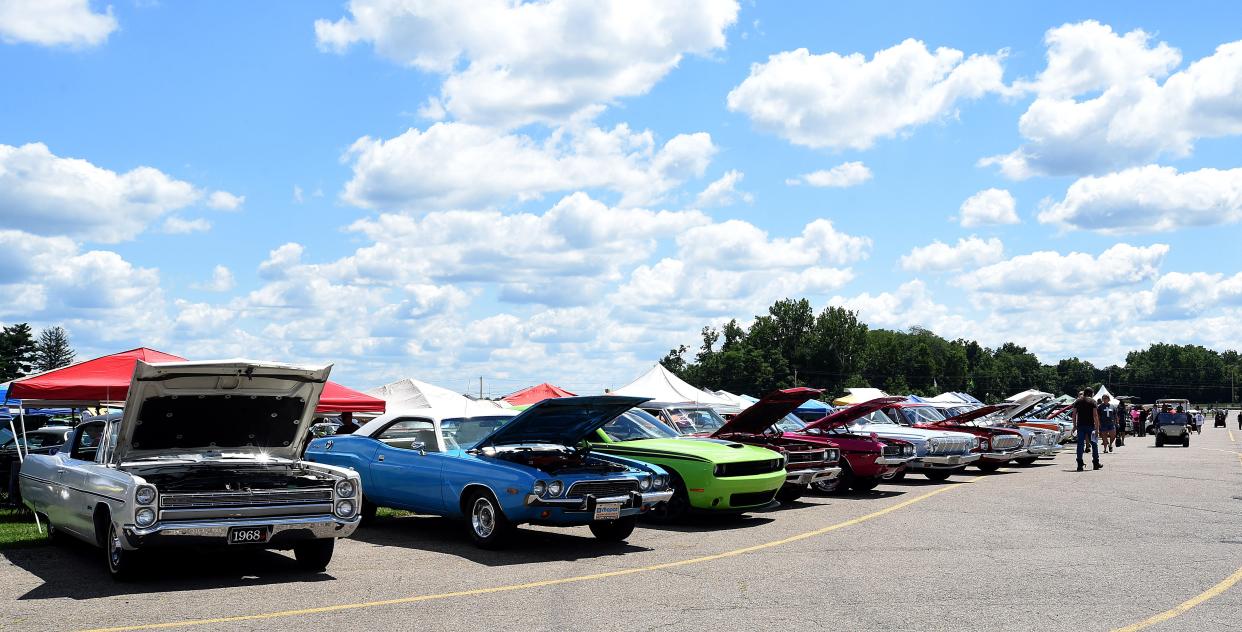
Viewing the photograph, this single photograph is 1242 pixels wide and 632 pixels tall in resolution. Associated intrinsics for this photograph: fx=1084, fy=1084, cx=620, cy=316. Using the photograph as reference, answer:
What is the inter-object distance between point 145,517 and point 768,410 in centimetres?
937

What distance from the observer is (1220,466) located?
80.9ft

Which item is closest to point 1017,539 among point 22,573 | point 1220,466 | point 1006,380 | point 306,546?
point 306,546

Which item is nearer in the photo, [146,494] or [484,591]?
[146,494]

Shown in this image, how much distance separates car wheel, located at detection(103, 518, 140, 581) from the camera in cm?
875

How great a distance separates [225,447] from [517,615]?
3.99 metres

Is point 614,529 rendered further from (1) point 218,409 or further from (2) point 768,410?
(2) point 768,410

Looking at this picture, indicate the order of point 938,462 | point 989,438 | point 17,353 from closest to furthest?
1. point 938,462
2. point 989,438
3. point 17,353

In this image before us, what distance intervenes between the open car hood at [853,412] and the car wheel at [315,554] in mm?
9479

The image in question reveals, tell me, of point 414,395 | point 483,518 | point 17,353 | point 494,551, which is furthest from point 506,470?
point 17,353

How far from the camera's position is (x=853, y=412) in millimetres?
17188

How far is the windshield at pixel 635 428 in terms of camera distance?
1474 cm

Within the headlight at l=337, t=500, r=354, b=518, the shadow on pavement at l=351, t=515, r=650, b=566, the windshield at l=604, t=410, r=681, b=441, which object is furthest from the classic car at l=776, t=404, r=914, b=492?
the headlight at l=337, t=500, r=354, b=518

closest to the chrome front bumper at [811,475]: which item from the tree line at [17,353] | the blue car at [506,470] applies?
the blue car at [506,470]

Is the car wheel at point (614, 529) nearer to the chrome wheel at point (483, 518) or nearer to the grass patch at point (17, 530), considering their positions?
Result: the chrome wheel at point (483, 518)
